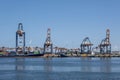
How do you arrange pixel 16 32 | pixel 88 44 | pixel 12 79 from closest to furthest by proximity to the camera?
pixel 12 79, pixel 16 32, pixel 88 44

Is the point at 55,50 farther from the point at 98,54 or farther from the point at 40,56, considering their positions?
the point at 98,54

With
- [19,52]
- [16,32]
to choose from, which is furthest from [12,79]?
[19,52]

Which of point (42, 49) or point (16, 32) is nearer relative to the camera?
point (16, 32)

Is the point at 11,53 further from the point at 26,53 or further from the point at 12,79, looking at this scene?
the point at 12,79

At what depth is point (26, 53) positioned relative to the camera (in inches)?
7259

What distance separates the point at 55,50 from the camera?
194m

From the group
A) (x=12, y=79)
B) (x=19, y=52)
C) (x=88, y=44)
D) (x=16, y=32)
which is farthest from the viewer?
(x=88, y=44)

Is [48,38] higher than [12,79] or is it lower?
higher

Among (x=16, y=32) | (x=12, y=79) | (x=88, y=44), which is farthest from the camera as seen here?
(x=88, y=44)

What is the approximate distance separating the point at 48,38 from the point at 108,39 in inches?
1194

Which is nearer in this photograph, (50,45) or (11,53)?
(50,45)

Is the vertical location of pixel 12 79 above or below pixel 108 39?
below

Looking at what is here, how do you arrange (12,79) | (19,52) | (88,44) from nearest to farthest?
(12,79) → (19,52) → (88,44)

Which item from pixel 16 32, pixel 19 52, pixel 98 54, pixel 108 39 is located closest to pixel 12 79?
pixel 16 32
